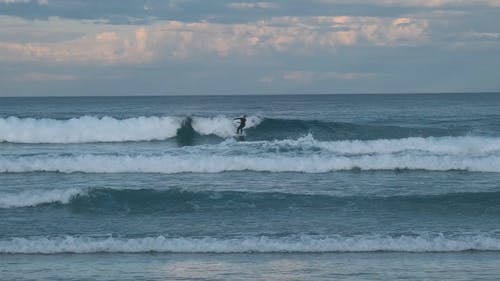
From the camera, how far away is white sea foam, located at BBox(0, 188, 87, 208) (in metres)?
17.2

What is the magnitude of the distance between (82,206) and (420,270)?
8694 mm

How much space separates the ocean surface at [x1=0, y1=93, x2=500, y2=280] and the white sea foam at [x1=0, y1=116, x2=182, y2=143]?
3.55m

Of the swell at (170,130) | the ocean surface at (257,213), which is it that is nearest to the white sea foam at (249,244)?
the ocean surface at (257,213)

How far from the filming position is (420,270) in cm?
1173

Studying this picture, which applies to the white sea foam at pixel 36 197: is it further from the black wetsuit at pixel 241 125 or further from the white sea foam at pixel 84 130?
the black wetsuit at pixel 241 125

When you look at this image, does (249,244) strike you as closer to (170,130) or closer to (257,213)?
(257,213)

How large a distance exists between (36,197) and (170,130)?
18283mm

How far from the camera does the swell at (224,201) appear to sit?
17297 millimetres

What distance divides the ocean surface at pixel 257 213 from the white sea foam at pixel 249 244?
2cm

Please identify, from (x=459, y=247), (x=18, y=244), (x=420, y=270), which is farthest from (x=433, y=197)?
(x=18, y=244)

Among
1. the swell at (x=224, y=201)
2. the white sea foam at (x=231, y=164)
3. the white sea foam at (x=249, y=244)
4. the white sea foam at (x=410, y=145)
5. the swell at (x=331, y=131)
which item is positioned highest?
the swell at (x=331, y=131)

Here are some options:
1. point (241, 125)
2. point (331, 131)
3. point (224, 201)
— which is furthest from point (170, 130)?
point (224, 201)

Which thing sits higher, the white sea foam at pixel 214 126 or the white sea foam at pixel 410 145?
the white sea foam at pixel 214 126

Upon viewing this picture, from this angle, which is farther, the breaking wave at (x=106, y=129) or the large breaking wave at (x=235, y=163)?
the breaking wave at (x=106, y=129)
